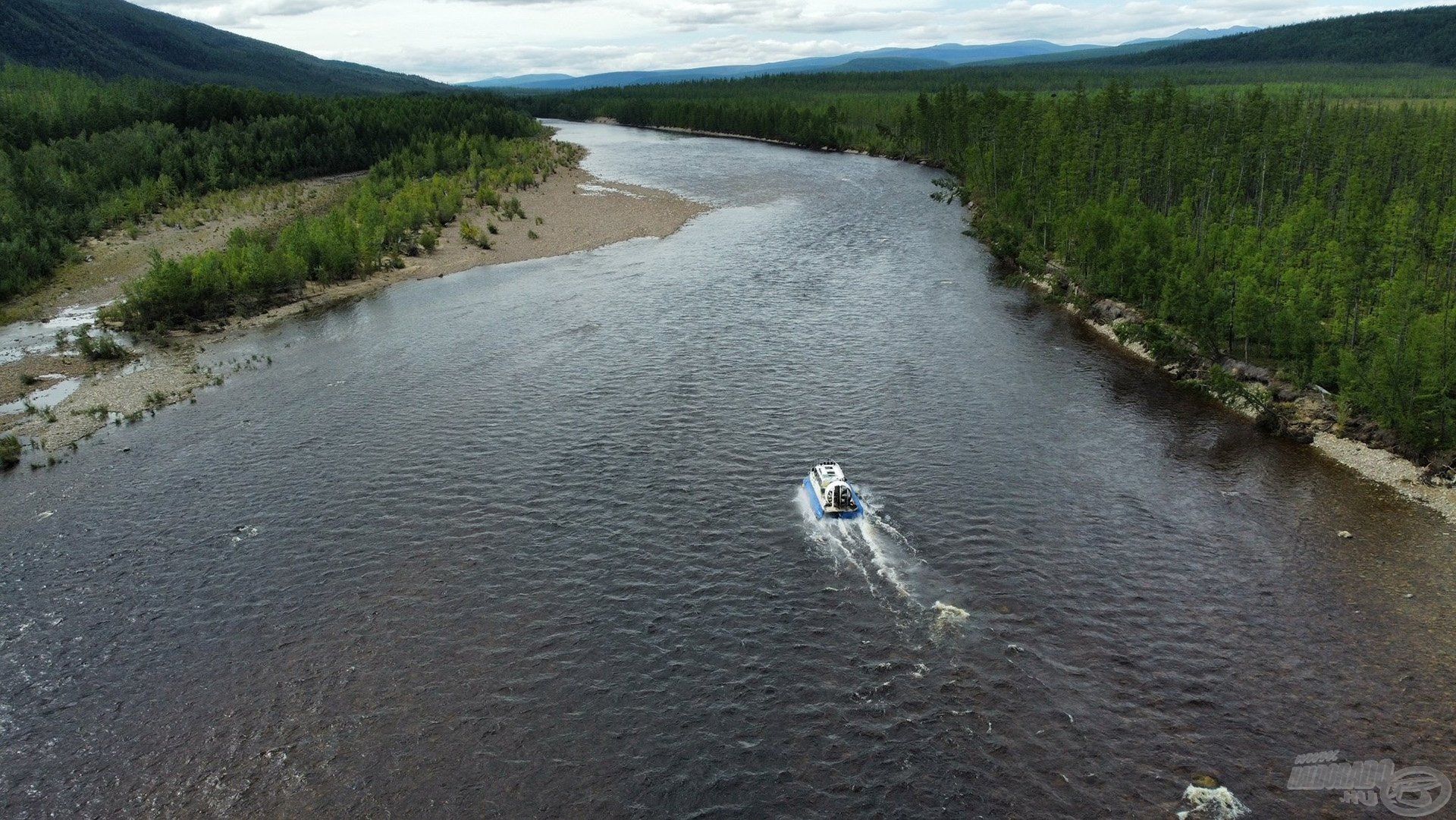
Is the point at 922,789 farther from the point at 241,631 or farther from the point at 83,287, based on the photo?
the point at 83,287

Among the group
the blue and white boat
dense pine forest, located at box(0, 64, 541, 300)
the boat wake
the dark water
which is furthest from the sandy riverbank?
the boat wake

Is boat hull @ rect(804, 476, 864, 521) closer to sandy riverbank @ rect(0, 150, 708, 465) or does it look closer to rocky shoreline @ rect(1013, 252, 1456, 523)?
rocky shoreline @ rect(1013, 252, 1456, 523)

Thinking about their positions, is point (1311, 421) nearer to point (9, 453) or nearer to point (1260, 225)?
point (1260, 225)

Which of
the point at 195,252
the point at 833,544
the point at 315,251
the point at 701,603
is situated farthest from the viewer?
the point at 195,252

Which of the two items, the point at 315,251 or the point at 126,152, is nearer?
the point at 315,251

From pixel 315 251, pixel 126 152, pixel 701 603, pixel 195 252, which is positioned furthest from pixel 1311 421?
pixel 126 152

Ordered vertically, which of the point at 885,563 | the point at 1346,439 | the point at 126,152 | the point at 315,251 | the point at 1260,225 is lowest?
the point at 1346,439
